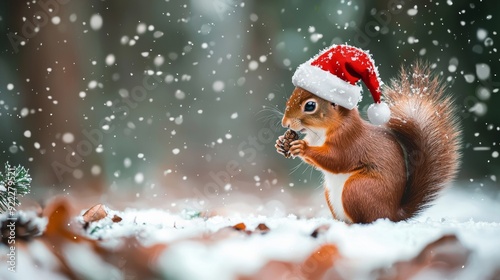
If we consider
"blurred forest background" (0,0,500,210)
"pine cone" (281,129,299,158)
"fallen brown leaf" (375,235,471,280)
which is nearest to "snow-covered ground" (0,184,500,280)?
"fallen brown leaf" (375,235,471,280)

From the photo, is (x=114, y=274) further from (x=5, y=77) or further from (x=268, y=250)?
(x=5, y=77)

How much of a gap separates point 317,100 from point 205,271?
274mm

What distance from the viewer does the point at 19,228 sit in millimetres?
721

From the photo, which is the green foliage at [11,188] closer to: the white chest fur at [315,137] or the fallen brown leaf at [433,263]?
the white chest fur at [315,137]

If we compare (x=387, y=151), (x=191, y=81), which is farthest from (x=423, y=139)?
(x=191, y=81)

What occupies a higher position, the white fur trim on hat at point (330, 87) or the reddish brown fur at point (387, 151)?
the white fur trim on hat at point (330, 87)

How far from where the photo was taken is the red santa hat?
77cm

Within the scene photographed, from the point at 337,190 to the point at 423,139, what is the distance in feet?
0.48

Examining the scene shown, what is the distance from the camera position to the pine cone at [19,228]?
2.33 ft

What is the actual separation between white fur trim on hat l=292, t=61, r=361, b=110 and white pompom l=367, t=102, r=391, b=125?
0.02m

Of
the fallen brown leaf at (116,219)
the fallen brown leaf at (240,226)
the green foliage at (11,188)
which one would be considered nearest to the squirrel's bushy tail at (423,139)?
the fallen brown leaf at (240,226)

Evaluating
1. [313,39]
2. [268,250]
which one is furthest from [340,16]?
[268,250]

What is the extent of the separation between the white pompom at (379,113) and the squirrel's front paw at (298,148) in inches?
3.8

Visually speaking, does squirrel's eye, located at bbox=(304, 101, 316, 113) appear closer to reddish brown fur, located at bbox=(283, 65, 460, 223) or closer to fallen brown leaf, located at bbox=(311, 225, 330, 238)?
reddish brown fur, located at bbox=(283, 65, 460, 223)
